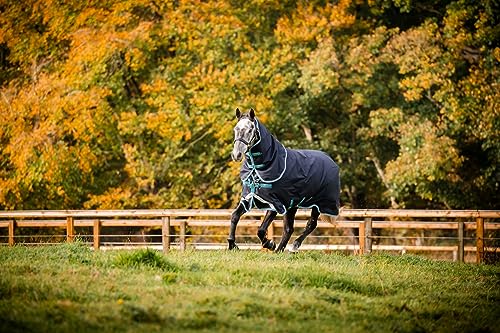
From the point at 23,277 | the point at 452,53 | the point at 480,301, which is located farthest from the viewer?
the point at 452,53

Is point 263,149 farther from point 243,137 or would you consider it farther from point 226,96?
point 226,96

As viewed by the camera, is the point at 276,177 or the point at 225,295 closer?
the point at 225,295

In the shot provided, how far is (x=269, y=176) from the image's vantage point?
13969mm

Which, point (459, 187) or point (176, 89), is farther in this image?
point (176, 89)

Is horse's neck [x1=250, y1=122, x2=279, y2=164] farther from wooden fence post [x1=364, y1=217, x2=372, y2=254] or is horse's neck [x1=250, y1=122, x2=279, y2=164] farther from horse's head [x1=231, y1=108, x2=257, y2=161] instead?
wooden fence post [x1=364, y1=217, x2=372, y2=254]

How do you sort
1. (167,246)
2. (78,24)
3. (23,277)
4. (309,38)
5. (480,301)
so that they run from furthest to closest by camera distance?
1. (78,24)
2. (309,38)
3. (167,246)
4. (480,301)
5. (23,277)

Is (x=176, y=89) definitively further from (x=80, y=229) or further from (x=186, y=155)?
(x=80, y=229)

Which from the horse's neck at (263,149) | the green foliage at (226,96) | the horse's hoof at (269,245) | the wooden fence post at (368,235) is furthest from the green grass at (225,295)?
the green foliage at (226,96)

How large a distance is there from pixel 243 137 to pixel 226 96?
1147 cm

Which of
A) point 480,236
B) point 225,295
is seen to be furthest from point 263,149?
point 480,236

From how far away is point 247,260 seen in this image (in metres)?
12.6

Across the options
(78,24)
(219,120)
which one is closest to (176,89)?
(219,120)

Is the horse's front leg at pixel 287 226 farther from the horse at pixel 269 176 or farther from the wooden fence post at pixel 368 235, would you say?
the wooden fence post at pixel 368 235

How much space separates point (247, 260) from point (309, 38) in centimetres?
1376
